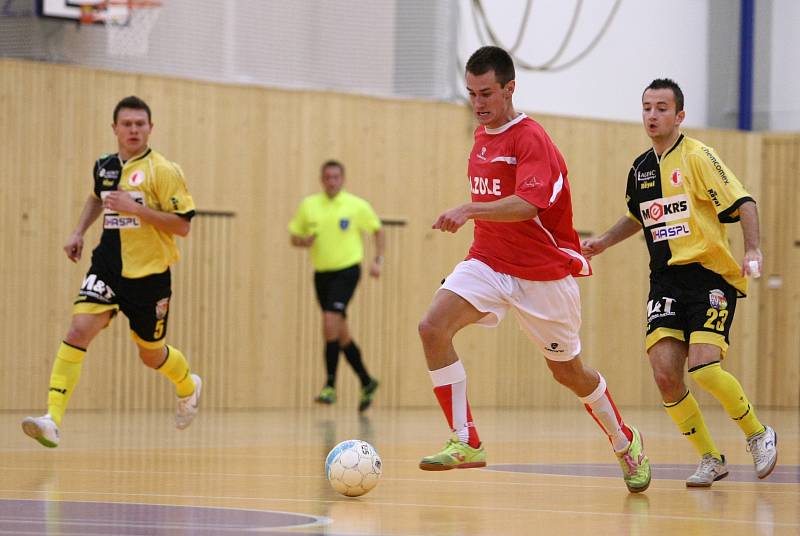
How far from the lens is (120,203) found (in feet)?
25.1

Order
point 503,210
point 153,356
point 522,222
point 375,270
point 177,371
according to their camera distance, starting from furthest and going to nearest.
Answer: point 375,270 < point 177,371 < point 153,356 < point 522,222 < point 503,210

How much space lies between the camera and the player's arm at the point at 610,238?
6559 mm

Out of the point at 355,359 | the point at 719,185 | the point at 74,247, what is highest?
the point at 719,185

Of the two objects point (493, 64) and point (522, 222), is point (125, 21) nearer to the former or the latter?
point (493, 64)

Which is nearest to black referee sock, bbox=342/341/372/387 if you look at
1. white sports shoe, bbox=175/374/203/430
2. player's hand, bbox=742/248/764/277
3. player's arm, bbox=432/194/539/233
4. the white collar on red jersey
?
white sports shoe, bbox=175/374/203/430

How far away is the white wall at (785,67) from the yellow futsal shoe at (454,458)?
467 inches

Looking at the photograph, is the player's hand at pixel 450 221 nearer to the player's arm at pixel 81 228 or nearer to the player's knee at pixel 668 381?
the player's knee at pixel 668 381

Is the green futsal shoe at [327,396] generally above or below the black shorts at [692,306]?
below

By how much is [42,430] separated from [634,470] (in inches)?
128

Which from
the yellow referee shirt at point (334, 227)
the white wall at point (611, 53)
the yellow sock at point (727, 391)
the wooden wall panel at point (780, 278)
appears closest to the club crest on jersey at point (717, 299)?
the yellow sock at point (727, 391)

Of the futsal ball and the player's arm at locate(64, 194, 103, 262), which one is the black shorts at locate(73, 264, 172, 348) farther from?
the futsal ball

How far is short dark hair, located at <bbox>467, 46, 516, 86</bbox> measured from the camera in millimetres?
5801

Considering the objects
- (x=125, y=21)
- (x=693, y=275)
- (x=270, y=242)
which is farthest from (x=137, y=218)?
(x=270, y=242)

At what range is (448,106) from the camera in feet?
47.2
